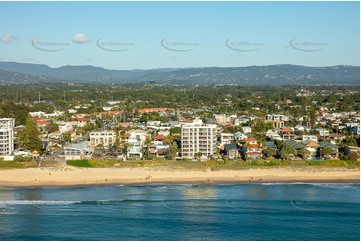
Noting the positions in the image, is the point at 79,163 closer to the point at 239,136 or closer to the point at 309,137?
the point at 239,136

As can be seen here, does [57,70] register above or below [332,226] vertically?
above

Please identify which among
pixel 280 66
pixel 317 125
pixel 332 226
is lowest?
pixel 332 226

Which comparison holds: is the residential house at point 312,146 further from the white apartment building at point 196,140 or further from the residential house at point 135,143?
the residential house at point 135,143

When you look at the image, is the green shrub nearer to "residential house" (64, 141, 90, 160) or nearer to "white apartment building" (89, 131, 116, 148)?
"residential house" (64, 141, 90, 160)

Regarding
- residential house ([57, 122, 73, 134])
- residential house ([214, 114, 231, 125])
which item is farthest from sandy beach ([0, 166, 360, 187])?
residential house ([214, 114, 231, 125])

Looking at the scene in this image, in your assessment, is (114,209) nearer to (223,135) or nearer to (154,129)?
(223,135)

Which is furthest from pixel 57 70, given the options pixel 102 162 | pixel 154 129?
Result: pixel 102 162

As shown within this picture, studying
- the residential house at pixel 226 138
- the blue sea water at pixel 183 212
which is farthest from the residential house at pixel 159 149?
the blue sea water at pixel 183 212
